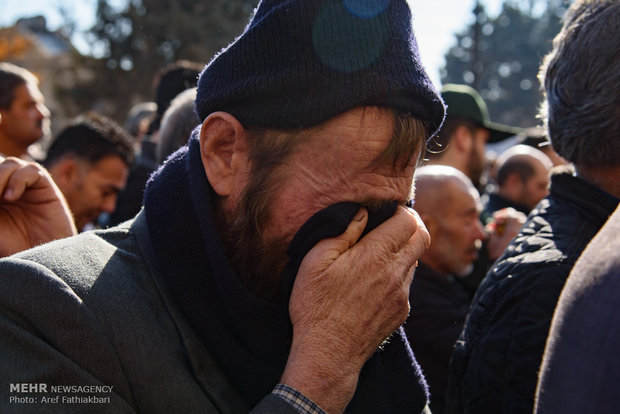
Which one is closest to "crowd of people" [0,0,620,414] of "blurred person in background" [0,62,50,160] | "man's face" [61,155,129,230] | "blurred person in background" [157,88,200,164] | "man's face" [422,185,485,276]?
"blurred person in background" [157,88,200,164]

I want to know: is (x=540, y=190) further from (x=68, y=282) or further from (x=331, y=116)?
(x=68, y=282)

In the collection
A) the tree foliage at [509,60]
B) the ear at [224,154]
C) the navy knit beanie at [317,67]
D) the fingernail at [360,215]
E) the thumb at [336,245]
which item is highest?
the navy knit beanie at [317,67]

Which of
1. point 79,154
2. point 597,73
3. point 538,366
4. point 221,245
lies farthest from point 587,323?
point 79,154

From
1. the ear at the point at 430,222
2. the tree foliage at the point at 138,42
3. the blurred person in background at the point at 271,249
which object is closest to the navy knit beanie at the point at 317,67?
the blurred person in background at the point at 271,249

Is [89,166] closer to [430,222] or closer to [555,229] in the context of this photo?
[430,222]

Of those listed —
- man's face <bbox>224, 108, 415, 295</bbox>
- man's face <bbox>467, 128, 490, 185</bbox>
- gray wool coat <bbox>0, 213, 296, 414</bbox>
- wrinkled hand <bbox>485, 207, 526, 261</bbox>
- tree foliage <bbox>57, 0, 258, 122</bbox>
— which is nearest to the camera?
gray wool coat <bbox>0, 213, 296, 414</bbox>

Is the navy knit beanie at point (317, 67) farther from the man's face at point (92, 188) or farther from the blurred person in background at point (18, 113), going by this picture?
the blurred person in background at point (18, 113)

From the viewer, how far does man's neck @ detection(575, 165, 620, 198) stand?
77.3 inches

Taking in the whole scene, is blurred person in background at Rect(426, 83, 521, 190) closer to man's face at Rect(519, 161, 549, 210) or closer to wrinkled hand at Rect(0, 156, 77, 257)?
man's face at Rect(519, 161, 549, 210)

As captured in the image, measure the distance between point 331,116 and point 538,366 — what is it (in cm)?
94

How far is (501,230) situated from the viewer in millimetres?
4422

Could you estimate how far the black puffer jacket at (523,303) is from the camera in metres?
1.73

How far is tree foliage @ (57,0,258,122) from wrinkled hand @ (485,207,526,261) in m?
19.4

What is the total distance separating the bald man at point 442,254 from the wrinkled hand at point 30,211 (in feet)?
6.85
